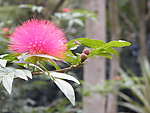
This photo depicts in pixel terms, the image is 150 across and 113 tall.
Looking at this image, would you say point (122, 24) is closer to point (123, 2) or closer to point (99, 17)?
point (123, 2)

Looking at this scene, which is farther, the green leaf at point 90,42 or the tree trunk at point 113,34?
the tree trunk at point 113,34

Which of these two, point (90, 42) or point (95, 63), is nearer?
point (90, 42)

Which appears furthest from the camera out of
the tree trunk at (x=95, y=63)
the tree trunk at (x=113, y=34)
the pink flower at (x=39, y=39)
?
the tree trunk at (x=113, y=34)

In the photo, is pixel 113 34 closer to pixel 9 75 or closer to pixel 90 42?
pixel 90 42

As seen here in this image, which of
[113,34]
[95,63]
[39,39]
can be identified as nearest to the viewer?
[39,39]

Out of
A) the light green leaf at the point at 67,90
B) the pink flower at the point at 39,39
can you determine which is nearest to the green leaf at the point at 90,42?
the pink flower at the point at 39,39

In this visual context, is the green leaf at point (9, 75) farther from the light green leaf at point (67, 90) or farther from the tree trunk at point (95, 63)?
the tree trunk at point (95, 63)

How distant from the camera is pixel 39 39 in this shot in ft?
1.80

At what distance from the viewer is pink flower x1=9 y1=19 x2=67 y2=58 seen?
0.55 meters

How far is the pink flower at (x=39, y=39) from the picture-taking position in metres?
0.55

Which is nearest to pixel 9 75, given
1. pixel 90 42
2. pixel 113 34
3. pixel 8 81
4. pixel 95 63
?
pixel 8 81

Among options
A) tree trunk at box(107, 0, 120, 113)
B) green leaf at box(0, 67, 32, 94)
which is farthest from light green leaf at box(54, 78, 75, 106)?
tree trunk at box(107, 0, 120, 113)

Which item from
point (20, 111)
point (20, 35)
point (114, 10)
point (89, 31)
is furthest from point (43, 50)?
point (114, 10)

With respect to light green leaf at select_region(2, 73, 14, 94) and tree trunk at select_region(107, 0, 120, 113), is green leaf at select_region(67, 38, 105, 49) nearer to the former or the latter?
light green leaf at select_region(2, 73, 14, 94)
